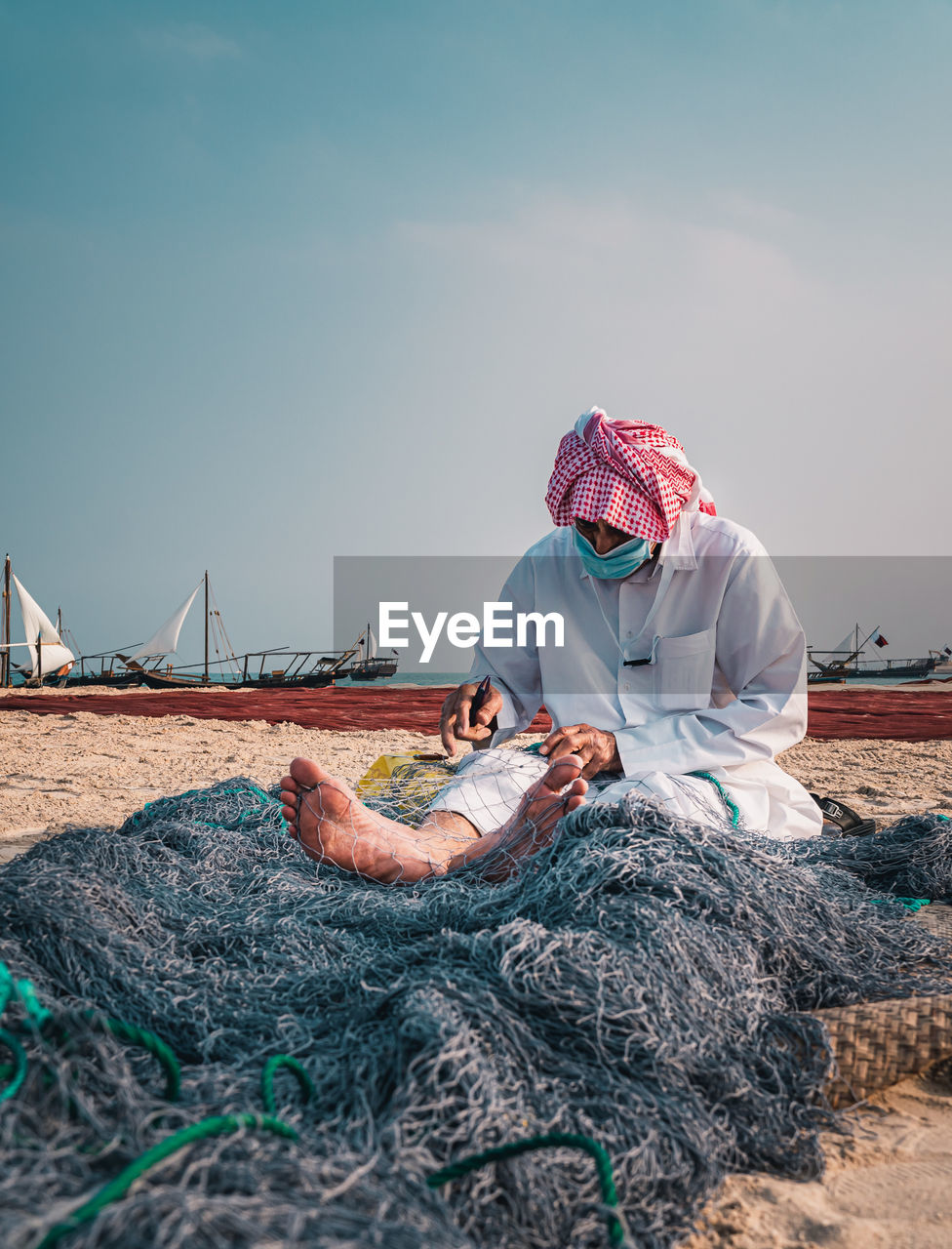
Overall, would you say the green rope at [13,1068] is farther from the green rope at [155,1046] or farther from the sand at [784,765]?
the sand at [784,765]

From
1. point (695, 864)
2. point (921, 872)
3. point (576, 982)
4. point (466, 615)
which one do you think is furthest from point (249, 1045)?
point (466, 615)

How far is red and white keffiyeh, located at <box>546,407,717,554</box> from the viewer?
2.41 meters

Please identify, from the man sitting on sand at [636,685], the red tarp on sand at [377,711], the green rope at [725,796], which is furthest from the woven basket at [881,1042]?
the red tarp on sand at [377,711]

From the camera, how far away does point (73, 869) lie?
1.64 m

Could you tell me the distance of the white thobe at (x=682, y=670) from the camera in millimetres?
2318

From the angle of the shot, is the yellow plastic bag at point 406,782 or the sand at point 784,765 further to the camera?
the yellow plastic bag at point 406,782

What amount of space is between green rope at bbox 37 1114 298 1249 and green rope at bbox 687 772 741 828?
5.35ft

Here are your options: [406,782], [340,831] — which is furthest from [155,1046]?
[406,782]

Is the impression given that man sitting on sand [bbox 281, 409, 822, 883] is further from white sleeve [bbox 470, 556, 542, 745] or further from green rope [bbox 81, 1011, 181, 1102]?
green rope [bbox 81, 1011, 181, 1102]

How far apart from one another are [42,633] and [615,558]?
44.9 meters

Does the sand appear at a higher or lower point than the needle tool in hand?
lower

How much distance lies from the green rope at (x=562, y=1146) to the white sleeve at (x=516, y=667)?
75.0 inches

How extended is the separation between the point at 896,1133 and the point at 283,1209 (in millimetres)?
1021

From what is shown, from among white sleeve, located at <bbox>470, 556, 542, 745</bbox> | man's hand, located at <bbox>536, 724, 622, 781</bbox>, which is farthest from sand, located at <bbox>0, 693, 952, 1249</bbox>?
white sleeve, located at <bbox>470, 556, 542, 745</bbox>
